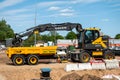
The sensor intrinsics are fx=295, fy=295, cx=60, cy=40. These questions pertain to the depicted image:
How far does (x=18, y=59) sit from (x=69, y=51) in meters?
4.95

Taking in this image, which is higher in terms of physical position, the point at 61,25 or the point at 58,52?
the point at 61,25

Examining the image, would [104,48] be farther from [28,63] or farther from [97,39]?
[28,63]

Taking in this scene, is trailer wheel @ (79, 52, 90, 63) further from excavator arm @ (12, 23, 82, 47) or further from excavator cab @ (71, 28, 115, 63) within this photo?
excavator arm @ (12, 23, 82, 47)

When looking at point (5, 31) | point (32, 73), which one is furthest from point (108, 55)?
A: point (5, 31)

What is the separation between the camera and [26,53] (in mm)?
25953

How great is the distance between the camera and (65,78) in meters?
19.7

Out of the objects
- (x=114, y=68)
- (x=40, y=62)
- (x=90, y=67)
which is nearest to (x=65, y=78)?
(x=90, y=67)

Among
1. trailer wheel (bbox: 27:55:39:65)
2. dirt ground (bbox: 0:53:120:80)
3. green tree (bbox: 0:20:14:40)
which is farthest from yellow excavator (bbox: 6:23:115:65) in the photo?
green tree (bbox: 0:20:14:40)

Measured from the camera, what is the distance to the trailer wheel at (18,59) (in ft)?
84.8

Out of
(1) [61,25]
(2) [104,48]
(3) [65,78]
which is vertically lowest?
(3) [65,78]

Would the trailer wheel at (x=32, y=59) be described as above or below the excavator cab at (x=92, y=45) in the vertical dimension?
below

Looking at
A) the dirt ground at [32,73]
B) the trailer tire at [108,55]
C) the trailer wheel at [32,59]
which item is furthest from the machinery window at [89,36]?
the trailer wheel at [32,59]

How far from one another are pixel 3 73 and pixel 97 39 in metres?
9.84

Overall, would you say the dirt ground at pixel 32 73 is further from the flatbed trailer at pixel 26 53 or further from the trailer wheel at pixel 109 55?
the trailer wheel at pixel 109 55
